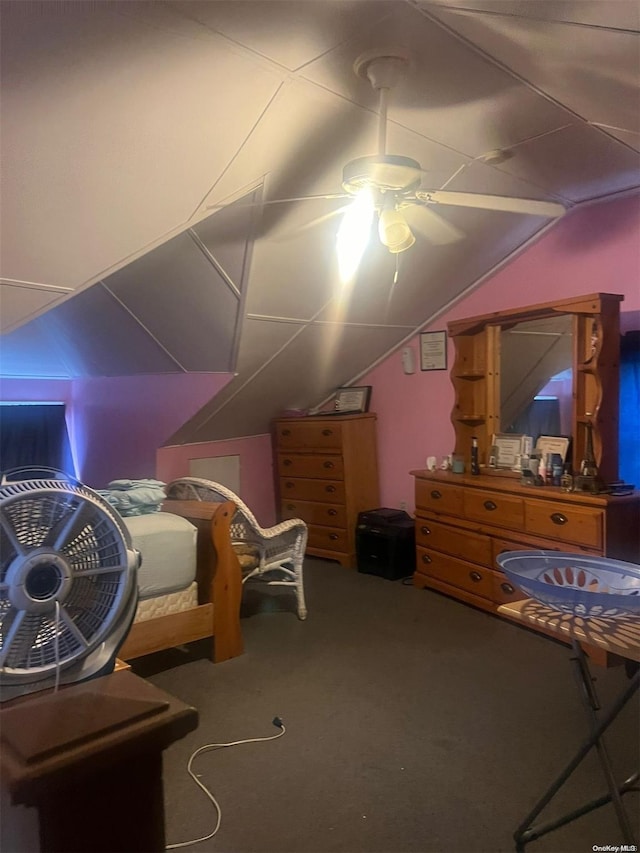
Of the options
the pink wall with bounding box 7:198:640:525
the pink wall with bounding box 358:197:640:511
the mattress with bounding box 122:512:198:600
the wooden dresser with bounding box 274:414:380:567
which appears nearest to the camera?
the mattress with bounding box 122:512:198:600

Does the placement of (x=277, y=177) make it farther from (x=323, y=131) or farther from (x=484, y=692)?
(x=484, y=692)

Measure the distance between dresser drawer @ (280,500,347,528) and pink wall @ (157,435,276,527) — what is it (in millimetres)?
245

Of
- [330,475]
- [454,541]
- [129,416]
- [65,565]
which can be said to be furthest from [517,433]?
[65,565]

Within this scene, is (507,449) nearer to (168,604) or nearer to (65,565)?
(168,604)

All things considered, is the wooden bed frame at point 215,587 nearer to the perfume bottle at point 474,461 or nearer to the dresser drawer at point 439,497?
the dresser drawer at point 439,497

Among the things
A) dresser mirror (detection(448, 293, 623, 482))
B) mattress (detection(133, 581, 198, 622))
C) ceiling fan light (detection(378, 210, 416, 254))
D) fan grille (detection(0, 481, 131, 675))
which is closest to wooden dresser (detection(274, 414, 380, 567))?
dresser mirror (detection(448, 293, 623, 482))

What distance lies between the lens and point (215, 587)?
312 cm

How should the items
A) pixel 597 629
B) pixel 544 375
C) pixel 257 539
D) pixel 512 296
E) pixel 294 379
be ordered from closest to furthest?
pixel 597 629 → pixel 257 539 → pixel 544 375 → pixel 512 296 → pixel 294 379

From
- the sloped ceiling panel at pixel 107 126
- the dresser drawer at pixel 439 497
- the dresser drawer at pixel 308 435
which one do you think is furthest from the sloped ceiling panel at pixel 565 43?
the dresser drawer at pixel 308 435

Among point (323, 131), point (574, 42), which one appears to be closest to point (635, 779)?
point (574, 42)

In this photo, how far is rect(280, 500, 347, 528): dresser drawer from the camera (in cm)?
480

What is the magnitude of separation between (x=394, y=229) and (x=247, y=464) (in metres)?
3.20

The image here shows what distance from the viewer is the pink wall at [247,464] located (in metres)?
4.83

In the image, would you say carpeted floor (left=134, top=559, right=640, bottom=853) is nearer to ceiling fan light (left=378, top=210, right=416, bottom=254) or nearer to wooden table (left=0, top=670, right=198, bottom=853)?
wooden table (left=0, top=670, right=198, bottom=853)
